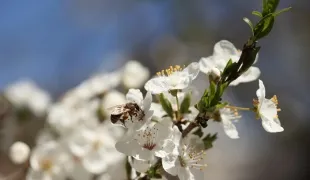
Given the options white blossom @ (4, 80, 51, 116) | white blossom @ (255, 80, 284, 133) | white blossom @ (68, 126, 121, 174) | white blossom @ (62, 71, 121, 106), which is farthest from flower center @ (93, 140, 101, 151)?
white blossom @ (255, 80, 284, 133)

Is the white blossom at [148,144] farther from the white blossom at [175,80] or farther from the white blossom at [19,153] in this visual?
the white blossom at [19,153]

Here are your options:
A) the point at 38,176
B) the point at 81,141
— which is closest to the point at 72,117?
the point at 81,141

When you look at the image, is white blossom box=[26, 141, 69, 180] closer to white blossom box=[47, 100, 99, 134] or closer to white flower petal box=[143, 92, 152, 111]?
white blossom box=[47, 100, 99, 134]

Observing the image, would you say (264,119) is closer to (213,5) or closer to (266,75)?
(266,75)

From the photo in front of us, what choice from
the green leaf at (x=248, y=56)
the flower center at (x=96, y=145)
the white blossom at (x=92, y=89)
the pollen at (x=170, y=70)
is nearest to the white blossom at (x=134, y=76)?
the white blossom at (x=92, y=89)

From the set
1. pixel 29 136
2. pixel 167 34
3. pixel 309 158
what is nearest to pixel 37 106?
pixel 29 136
